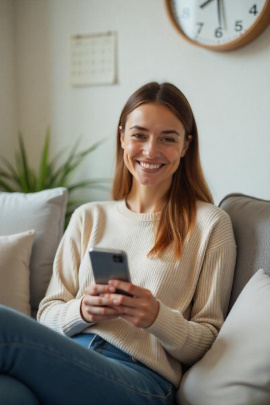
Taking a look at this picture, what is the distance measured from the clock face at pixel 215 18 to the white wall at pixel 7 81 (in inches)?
35.6

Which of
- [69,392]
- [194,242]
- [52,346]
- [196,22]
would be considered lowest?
[69,392]

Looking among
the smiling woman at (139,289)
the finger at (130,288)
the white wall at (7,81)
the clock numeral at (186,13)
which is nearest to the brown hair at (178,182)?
the smiling woman at (139,289)

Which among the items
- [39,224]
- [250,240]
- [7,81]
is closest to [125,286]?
[250,240]

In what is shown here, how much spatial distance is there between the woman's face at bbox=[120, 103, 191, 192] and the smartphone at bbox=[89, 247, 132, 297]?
1.34ft

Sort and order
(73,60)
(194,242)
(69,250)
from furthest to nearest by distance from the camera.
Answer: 1. (73,60)
2. (69,250)
3. (194,242)

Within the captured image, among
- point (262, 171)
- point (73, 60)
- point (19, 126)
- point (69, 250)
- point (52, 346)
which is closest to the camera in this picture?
point (52, 346)

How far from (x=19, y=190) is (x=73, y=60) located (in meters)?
0.71

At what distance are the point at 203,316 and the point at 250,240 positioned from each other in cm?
26

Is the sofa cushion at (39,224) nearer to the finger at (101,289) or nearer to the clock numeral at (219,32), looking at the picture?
the finger at (101,289)

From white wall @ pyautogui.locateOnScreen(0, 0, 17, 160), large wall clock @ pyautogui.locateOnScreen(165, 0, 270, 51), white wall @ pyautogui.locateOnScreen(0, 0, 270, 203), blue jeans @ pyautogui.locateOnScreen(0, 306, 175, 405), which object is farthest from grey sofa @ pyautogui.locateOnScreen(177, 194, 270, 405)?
white wall @ pyautogui.locateOnScreen(0, 0, 17, 160)

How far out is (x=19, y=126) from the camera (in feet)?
9.39

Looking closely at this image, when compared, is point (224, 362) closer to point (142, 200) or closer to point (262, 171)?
point (142, 200)

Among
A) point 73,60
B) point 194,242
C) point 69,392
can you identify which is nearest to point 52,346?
point 69,392

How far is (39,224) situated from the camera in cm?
188
